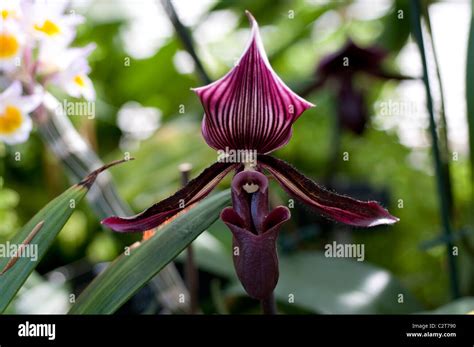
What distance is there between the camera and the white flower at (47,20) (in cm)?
58

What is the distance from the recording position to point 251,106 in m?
0.44

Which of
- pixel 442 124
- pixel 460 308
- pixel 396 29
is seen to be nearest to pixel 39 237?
pixel 460 308

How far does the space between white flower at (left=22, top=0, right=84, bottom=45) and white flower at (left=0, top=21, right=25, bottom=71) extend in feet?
0.04

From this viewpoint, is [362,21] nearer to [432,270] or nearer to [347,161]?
[347,161]

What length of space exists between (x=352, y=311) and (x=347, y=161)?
508 millimetres

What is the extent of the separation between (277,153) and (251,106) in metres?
0.65

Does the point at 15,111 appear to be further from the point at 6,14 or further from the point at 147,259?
the point at 147,259

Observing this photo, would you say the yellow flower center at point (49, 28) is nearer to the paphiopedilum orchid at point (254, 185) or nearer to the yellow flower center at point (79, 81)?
the yellow flower center at point (79, 81)

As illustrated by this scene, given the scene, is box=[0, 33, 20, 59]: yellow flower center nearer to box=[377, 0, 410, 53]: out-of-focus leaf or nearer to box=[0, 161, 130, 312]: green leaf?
box=[0, 161, 130, 312]: green leaf

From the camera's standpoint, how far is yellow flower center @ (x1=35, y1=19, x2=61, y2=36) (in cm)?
59

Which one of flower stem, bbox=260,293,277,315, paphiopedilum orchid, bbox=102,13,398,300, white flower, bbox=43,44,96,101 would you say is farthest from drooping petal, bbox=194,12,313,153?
white flower, bbox=43,44,96,101

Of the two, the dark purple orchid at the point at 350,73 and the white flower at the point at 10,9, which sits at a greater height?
the dark purple orchid at the point at 350,73

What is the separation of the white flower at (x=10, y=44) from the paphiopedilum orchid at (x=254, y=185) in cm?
24
